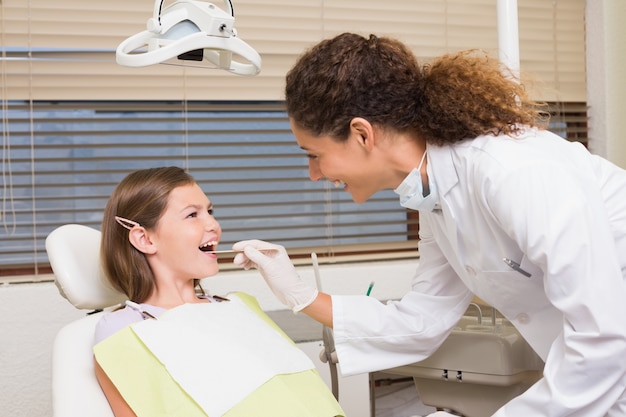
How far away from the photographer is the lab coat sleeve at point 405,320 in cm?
153

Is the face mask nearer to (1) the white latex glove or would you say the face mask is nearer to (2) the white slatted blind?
(1) the white latex glove

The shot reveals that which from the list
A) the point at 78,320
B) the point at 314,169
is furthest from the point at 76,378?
the point at 314,169

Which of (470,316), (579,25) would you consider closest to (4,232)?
(470,316)

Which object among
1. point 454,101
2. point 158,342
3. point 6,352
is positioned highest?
point 454,101

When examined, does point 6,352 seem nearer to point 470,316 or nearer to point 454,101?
point 470,316

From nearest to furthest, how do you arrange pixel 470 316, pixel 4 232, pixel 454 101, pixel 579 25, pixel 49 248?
1. pixel 454 101
2. pixel 49 248
3. pixel 470 316
4. pixel 4 232
5. pixel 579 25

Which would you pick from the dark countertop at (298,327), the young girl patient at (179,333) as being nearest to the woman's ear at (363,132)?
the young girl patient at (179,333)

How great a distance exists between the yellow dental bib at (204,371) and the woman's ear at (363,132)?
53 centimetres

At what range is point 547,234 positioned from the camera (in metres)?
1.05

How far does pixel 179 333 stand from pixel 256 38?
128 cm

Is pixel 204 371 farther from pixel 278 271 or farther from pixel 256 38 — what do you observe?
pixel 256 38

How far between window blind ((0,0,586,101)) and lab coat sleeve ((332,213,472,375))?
66cm

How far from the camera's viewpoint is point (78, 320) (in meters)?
1.53

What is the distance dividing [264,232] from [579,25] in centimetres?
152
